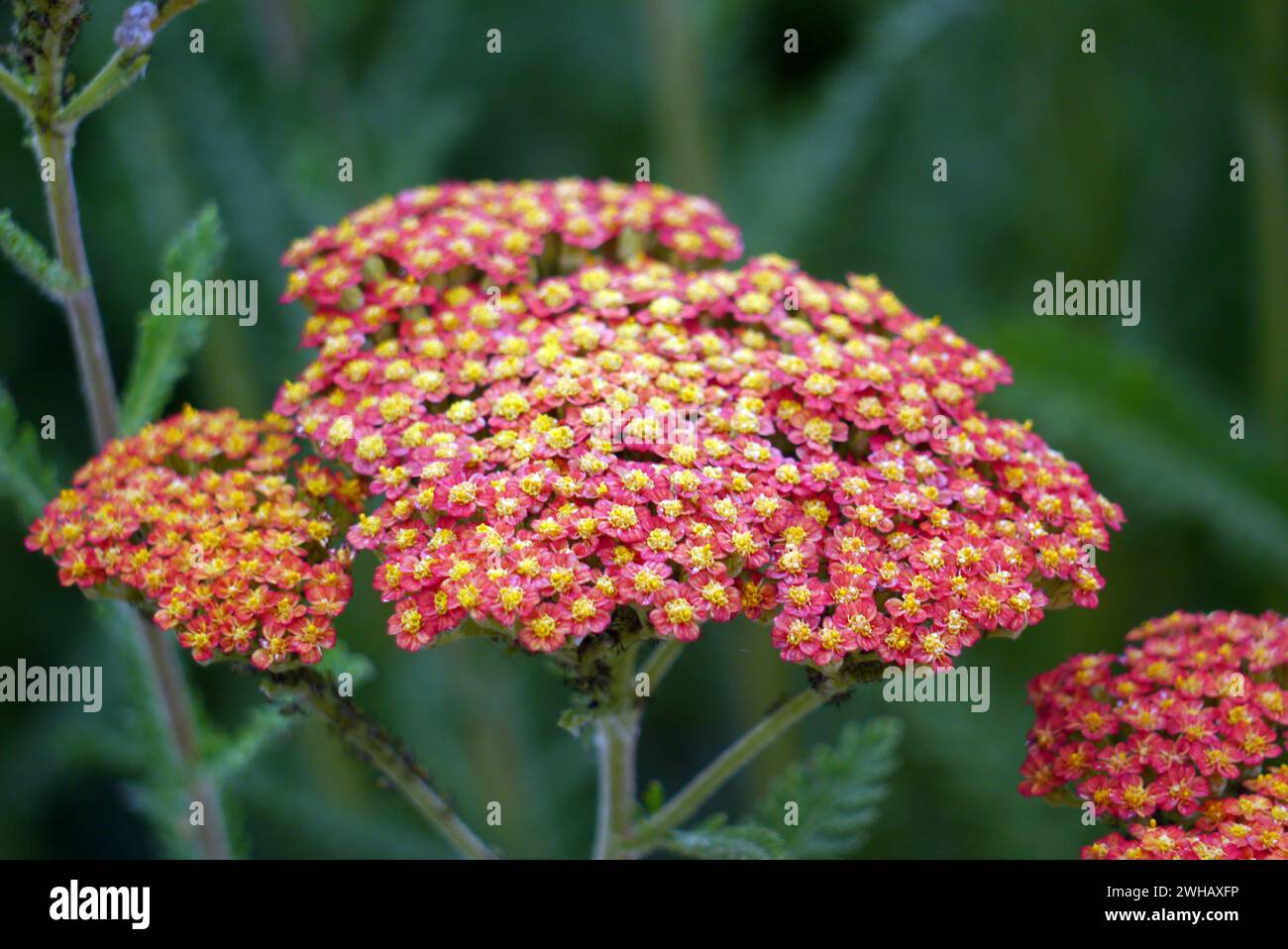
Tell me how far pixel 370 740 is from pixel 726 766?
17.0 inches

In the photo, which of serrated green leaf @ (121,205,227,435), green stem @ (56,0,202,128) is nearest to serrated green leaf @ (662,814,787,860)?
serrated green leaf @ (121,205,227,435)

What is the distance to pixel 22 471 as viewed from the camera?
5.62ft

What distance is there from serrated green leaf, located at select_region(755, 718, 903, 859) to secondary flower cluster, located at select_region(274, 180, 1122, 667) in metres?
0.51

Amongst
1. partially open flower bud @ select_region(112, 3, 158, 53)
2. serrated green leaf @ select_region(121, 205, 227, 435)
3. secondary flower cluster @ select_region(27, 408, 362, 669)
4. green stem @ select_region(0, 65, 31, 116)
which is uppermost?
partially open flower bud @ select_region(112, 3, 158, 53)

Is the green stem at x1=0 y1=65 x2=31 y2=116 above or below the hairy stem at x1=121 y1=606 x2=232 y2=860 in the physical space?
above

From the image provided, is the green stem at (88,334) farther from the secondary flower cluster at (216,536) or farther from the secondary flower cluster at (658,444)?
the secondary flower cluster at (658,444)

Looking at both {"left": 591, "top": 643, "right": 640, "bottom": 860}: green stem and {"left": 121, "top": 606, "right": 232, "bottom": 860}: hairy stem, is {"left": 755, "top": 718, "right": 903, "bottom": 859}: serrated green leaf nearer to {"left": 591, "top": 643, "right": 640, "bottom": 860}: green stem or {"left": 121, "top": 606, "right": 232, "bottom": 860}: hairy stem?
{"left": 591, "top": 643, "right": 640, "bottom": 860}: green stem

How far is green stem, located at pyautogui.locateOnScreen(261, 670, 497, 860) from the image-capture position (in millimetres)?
1462

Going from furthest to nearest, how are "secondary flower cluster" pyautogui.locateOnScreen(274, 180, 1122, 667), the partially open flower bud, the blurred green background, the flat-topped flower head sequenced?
the blurred green background → the flat-topped flower head → the partially open flower bud → "secondary flower cluster" pyautogui.locateOnScreen(274, 180, 1122, 667)

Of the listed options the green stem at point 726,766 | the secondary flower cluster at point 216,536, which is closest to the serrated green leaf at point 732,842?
the green stem at point 726,766

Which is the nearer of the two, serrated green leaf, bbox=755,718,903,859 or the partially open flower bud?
the partially open flower bud

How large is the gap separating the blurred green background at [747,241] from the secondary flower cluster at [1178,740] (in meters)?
0.97
